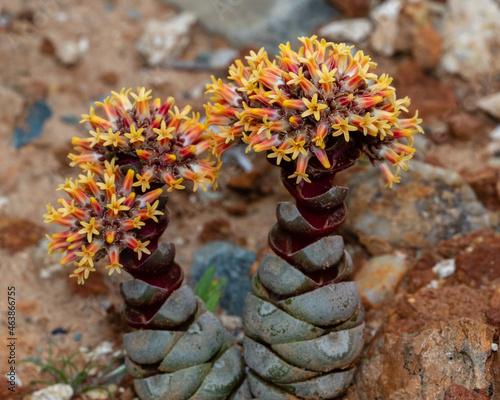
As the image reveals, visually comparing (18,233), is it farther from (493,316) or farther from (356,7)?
(356,7)

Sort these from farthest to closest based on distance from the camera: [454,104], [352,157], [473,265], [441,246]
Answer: [454,104] → [441,246] → [473,265] → [352,157]

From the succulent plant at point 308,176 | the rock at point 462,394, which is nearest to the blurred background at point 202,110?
the rock at point 462,394

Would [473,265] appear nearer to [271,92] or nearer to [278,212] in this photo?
[278,212]

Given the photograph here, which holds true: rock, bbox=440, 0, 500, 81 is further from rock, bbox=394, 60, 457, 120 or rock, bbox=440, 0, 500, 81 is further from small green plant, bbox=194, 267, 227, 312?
small green plant, bbox=194, 267, 227, 312

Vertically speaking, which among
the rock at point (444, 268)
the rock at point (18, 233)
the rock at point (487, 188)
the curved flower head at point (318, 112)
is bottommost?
the rock at point (18, 233)

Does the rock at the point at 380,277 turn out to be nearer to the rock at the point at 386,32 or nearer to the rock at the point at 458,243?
the rock at the point at 458,243

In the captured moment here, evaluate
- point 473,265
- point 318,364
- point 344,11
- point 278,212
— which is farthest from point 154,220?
point 344,11

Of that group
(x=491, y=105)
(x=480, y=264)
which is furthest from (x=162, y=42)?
(x=480, y=264)

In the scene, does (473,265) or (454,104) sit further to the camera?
(454,104)
